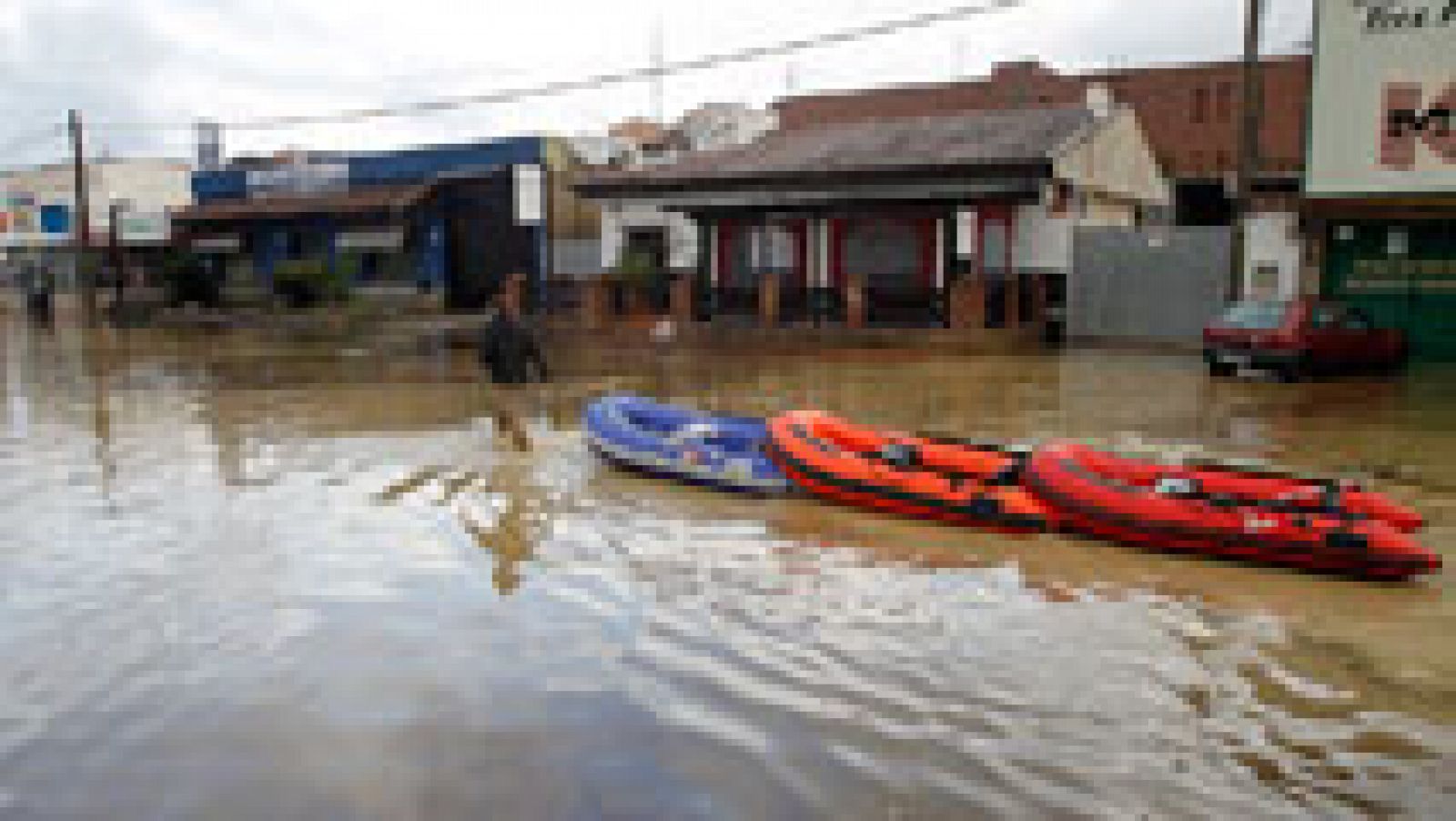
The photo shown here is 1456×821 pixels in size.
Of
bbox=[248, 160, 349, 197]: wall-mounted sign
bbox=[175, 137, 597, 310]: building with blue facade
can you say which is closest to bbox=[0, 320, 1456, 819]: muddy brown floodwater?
bbox=[175, 137, 597, 310]: building with blue facade

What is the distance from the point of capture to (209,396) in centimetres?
1731

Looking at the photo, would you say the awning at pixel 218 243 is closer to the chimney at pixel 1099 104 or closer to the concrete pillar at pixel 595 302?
the concrete pillar at pixel 595 302

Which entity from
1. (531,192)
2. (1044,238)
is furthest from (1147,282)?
(531,192)

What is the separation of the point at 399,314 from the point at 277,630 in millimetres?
27658

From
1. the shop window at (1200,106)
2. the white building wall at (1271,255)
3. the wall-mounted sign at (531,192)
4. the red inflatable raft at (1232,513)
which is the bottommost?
the red inflatable raft at (1232,513)

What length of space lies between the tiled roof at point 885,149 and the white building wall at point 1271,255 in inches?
153

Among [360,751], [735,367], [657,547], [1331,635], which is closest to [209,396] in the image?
[735,367]

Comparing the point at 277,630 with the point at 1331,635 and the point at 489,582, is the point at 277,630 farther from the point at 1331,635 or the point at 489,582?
the point at 1331,635

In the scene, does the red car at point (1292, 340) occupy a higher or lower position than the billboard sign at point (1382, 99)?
lower

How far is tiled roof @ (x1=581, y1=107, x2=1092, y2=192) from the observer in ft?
77.9

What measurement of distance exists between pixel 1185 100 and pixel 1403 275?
26514mm

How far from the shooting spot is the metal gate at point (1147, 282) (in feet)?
70.2

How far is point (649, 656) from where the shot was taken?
20.9 ft

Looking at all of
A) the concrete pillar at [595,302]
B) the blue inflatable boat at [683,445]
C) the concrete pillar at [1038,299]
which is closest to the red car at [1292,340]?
the concrete pillar at [1038,299]
